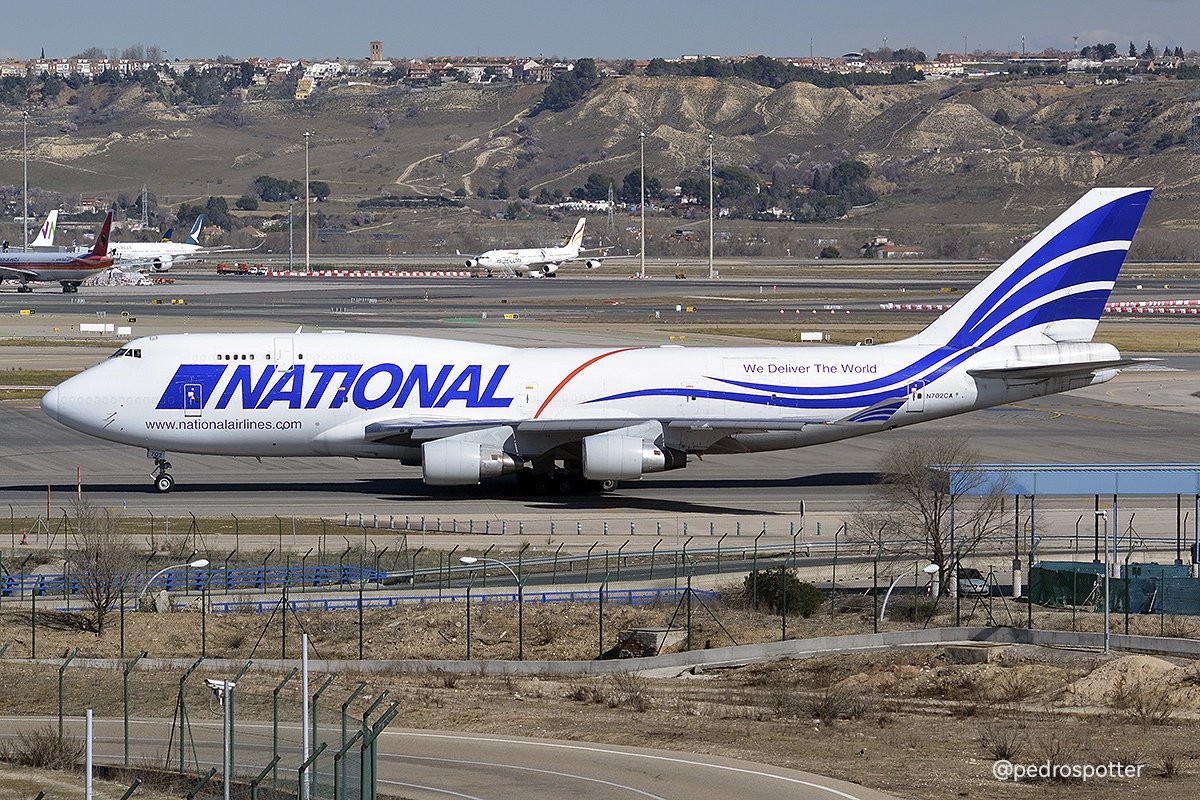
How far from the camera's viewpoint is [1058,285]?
2413 inches

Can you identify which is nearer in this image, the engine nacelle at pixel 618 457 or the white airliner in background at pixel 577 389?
the engine nacelle at pixel 618 457

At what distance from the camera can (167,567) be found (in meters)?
47.5

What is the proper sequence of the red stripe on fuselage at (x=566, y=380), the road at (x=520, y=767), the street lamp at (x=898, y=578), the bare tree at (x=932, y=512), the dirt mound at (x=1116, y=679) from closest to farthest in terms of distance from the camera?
the road at (x=520, y=767) → the dirt mound at (x=1116, y=679) → the street lamp at (x=898, y=578) → the bare tree at (x=932, y=512) → the red stripe on fuselage at (x=566, y=380)

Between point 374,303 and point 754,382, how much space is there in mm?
90092

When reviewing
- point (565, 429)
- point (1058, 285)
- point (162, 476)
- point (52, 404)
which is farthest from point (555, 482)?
point (1058, 285)

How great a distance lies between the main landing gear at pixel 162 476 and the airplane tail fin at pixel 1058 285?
26602 mm

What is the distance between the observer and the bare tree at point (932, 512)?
48156 millimetres

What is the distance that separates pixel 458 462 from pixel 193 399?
30.4 ft

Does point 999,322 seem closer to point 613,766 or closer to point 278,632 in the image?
point 278,632

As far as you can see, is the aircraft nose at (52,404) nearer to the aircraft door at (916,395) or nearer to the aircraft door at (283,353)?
the aircraft door at (283,353)

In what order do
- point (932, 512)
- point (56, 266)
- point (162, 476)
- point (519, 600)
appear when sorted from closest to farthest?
point (519, 600) < point (932, 512) < point (162, 476) < point (56, 266)

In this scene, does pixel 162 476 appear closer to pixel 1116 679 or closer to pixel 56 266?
pixel 1116 679

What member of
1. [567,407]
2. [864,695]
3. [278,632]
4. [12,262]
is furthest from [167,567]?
[12,262]

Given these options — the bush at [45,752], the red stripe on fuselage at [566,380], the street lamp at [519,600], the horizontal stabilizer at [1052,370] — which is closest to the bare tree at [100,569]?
the street lamp at [519,600]
